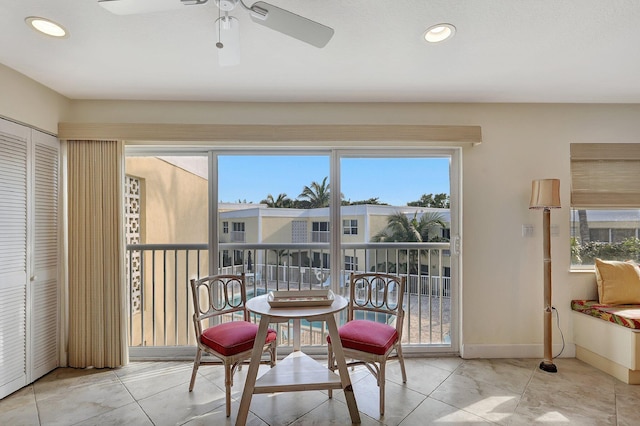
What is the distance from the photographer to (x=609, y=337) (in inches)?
93.4

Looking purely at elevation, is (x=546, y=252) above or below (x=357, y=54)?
below

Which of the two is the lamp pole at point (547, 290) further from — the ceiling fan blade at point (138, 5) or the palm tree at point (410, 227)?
the ceiling fan blade at point (138, 5)

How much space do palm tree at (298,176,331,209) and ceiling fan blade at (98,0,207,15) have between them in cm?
178

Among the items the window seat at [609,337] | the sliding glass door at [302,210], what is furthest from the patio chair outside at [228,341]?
the window seat at [609,337]

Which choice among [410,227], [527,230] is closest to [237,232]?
[410,227]

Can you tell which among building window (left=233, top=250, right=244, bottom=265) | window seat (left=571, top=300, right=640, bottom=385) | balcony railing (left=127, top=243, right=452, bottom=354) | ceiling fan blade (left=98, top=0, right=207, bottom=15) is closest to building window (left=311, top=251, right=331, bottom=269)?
balcony railing (left=127, top=243, right=452, bottom=354)

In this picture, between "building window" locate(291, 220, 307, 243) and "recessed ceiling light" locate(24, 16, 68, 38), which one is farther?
"building window" locate(291, 220, 307, 243)

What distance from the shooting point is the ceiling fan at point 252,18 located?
1159 millimetres

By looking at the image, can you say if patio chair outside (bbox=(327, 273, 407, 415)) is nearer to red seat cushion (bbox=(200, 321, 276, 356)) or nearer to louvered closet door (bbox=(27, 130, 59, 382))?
red seat cushion (bbox=(200, 321, 276, 356))

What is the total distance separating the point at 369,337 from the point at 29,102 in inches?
117

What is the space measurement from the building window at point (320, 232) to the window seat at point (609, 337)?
2.28 meters

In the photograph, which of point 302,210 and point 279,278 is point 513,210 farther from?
point 279,278

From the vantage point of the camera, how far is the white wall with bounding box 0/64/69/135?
2.06 m

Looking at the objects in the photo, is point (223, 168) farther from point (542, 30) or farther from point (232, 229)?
point (542, 30)
